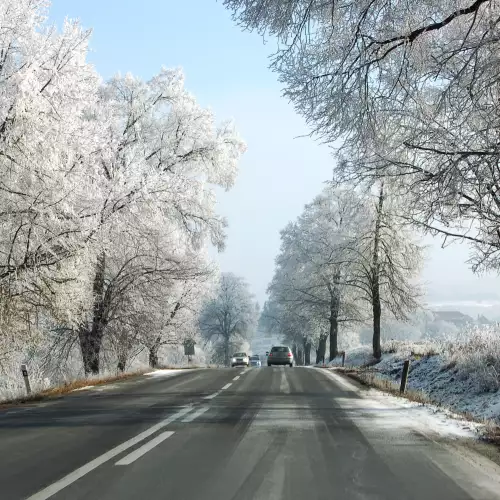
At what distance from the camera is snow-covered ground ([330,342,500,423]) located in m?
12.5

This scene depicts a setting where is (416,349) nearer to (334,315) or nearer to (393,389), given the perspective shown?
(393,389)

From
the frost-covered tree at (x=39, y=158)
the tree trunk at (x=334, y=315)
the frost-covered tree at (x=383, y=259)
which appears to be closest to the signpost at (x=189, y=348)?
the tree trunk at (x=334, y=315)

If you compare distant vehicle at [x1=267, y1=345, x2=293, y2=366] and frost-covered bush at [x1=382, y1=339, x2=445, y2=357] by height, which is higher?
frost-covered bush at [x1=382, y1=339, x2=445, y2=357]

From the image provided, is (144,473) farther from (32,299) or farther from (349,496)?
(32,299)

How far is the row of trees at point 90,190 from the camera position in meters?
12.2

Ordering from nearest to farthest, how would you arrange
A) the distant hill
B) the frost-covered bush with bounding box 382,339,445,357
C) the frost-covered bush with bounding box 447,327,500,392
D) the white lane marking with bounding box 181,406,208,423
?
the white lane marking with bounding box 181,406,208,423, the frost-covered bush with bounding box 447,327,500,392, the frost-covered bush with bounding box 382,339,445,357, the distant hill

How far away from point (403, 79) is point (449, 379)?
10562mm

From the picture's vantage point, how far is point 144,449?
607 centimetres

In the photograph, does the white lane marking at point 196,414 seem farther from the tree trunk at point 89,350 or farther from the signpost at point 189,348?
the signpost at point 189,348

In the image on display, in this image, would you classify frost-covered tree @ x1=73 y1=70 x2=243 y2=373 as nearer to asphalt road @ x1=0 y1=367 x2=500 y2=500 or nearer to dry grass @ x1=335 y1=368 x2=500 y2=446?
dry grass @ x1=335 y1=368 x2=500 y2=446

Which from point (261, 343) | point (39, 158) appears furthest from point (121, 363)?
point (261, 343)

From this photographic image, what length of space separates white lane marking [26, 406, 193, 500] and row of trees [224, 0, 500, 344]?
493 cm

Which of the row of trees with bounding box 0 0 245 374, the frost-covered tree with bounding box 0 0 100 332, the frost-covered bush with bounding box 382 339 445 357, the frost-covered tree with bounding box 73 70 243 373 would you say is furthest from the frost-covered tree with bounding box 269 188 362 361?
the frost-covered tree with bounding box 0 0 100 332

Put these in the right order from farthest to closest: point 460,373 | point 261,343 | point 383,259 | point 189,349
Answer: point 261,343, point 189,349, point 383,259, point 460,373
